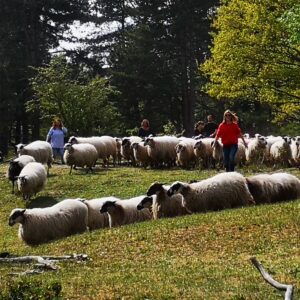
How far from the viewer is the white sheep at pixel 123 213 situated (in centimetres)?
1542

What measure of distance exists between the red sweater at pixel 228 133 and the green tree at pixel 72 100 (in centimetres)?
2148

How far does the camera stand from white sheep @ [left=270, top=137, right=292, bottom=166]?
2575 centimetres

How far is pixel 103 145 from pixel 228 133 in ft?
37.5

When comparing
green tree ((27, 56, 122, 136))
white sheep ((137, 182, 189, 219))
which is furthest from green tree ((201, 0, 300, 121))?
white sheep ((137, 182, 189, 219))

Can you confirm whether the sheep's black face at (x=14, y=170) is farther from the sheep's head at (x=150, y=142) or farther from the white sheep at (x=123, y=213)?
the white sheep at (x=123, y=213)

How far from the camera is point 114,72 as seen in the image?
166ft

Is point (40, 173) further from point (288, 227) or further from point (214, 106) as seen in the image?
point (214, 106)

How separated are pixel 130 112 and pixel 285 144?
27.9 m

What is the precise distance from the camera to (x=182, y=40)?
50188mm

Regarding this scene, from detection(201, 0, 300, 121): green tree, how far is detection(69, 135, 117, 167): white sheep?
23.7 feet

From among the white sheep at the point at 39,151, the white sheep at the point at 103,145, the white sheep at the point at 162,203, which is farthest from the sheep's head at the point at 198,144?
the white sheep at the point at 162,203

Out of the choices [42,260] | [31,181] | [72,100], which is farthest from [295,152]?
[72,100]

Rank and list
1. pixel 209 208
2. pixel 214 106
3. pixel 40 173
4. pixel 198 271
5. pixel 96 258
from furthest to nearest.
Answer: pixel 214 106 → pixel 40 173 → pixel 209 208 → pixel 96 258 → pixel 198 271

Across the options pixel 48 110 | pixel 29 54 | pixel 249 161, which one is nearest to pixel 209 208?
pixel 249 161
